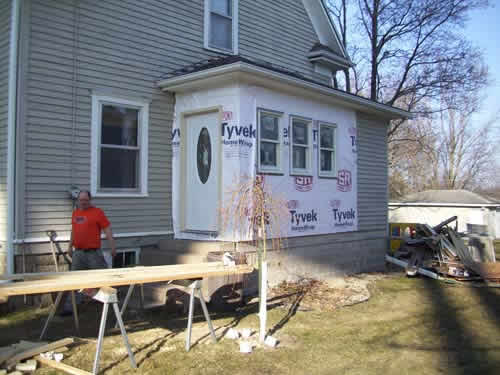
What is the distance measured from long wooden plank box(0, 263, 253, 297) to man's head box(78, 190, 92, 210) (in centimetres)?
176

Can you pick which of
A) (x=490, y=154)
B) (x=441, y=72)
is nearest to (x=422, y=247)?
(x=441, y=72)

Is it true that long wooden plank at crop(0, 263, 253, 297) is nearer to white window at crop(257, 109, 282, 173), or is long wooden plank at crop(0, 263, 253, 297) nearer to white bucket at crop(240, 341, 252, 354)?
white bucket at crop(240, 341, 252, 354)

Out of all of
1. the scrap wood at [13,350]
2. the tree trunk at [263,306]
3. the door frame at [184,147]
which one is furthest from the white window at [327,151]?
the scrap wood at [13,350]

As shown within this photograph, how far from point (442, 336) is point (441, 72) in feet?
63.3

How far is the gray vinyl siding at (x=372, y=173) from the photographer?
12406 mm

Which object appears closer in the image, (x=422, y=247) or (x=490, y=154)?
(x=422, y=247)

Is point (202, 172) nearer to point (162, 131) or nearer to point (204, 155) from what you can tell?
point (204, 155)

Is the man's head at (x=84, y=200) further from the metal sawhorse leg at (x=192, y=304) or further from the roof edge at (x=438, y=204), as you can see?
the roof edge at (x=438, y=204)

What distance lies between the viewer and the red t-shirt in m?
7.10

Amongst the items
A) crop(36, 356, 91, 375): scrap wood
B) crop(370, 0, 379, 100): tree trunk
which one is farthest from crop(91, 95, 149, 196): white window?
crop(370, 0, 379, 100): tree trunk

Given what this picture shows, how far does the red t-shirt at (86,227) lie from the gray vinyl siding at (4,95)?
1549mm

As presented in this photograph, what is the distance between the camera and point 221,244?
8484 millimetres

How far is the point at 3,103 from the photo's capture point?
8141mm

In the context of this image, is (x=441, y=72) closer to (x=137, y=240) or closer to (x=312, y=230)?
(x=312, y=230)
